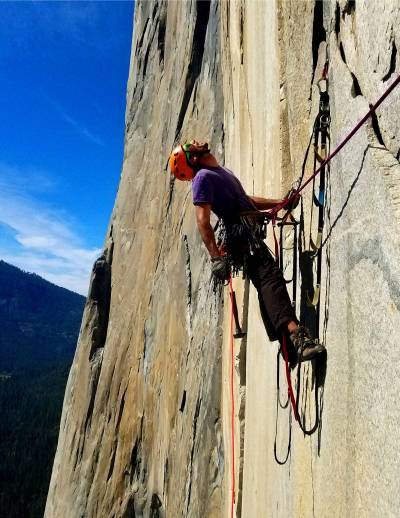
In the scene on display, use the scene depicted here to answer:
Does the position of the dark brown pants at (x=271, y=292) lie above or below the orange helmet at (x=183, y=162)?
below

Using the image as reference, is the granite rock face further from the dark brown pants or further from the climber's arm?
the climber's arm

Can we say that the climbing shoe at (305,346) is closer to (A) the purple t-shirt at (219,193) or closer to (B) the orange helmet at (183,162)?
(A) the purple t-shirt at (219,193)

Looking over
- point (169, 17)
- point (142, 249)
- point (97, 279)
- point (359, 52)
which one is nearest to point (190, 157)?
point (359, 52)

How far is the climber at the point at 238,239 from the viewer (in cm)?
350

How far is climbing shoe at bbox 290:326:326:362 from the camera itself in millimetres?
3113

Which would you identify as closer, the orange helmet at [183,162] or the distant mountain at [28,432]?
the orange helmet at [183,162]

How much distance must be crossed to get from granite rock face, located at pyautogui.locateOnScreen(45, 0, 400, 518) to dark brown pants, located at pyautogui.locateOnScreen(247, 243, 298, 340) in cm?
25

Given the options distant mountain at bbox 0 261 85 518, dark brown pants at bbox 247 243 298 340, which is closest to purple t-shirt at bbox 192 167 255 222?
dark brown pants at bbox 247 243 298 340

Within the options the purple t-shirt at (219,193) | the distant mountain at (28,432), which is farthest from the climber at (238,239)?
the distant mountain at (28,432)

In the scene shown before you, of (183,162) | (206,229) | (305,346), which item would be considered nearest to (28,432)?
(183,162)

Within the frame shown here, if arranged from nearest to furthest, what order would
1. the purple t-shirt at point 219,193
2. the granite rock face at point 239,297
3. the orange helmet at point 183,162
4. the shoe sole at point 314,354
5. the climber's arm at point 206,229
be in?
1. the granite rock face at point 239,297
2. the shoe sole at point 314,354
3. the climber's arm at point 206,229
4. the purple t-shirt at point 219,193
5. the orange helmet at point 183,162

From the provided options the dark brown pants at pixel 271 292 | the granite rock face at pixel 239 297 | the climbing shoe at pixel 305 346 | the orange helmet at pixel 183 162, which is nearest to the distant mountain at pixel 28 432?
the granite rock face at pixel 239 297

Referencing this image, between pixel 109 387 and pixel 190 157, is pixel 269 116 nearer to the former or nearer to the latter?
pixel 190 157

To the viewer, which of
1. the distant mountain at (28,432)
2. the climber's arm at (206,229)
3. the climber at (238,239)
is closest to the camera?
the climber at (238,239)
